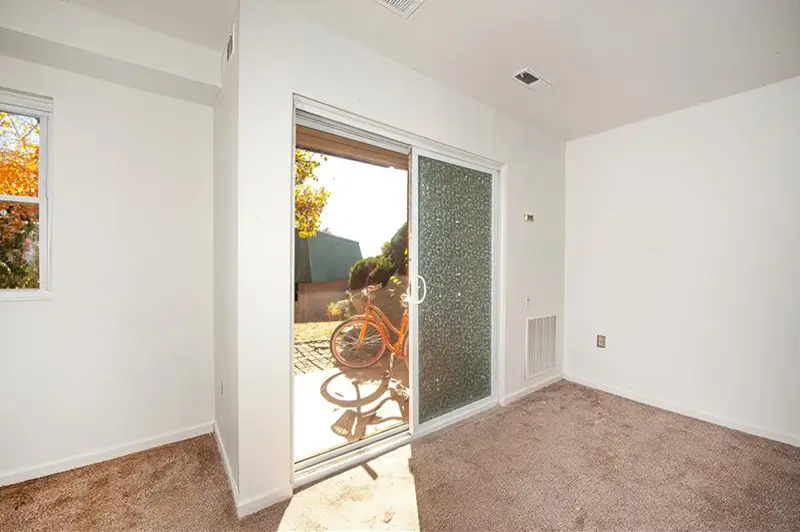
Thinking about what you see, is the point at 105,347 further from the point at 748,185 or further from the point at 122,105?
the point at 748,185

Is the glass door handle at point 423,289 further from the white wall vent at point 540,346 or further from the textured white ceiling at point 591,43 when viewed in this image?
the textured white ceiling at point 591,43

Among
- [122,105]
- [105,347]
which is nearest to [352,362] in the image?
[105,347]

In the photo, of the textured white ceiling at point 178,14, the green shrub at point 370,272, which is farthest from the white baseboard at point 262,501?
the textured white ceiling at point 178,14

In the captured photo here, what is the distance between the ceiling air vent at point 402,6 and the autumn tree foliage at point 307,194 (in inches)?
35.7

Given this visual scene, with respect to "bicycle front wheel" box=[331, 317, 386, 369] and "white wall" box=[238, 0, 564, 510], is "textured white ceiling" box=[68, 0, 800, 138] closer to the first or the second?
"white wall" box=[238, 0, 564, 510]

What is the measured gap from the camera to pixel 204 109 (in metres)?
2.41

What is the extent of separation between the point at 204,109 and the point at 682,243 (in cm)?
401

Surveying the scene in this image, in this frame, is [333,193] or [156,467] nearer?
[156,467]

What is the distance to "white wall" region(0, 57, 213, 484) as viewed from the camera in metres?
1.91

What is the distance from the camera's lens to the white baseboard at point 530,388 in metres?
2.97

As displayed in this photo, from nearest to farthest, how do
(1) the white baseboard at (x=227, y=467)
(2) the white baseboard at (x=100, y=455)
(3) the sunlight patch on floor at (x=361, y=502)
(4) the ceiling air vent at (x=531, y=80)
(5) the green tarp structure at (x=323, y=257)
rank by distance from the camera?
(3) the sunlight patch on floor at (x=361, y=502) → (1) the white baseboard at (x=227, y=467) → (2) the white baseboard at (x=100, y=455) → (5) the green tarp structure at (x=323, y=257) → (4) the ceiling air vent at (x=531, y=80)

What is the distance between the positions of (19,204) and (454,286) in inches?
110

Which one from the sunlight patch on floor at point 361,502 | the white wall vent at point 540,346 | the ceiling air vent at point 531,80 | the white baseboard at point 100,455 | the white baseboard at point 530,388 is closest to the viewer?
the sunlight patch on floor at point 361,502

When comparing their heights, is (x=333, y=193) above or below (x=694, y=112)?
below
